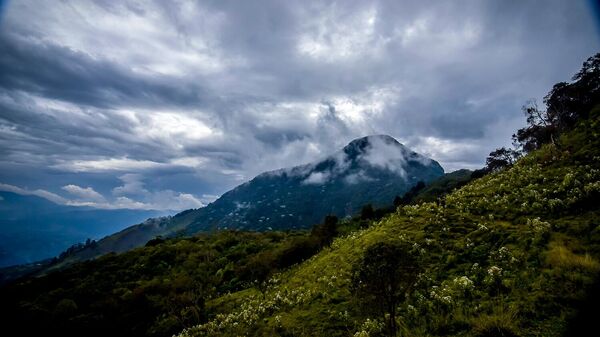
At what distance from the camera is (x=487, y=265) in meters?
24.5

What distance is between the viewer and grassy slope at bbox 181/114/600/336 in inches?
693

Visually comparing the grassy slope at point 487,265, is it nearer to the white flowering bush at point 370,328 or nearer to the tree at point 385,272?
the white flowering bush at point 370,328

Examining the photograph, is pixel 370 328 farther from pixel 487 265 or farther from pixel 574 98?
pixel 574 98

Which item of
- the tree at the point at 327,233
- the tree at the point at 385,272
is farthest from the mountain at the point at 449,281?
the tree at the point at 327,233

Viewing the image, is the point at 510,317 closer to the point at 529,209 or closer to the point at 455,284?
the point at 455,284

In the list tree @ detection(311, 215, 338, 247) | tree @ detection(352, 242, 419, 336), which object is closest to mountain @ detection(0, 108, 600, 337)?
tree @ detection(352, 242, 419, 336)

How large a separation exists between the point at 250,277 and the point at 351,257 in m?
33.9

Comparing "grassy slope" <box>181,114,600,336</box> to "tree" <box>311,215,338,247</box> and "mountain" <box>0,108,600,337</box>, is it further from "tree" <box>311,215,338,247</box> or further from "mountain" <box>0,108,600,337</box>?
"tree" <box>311,215,338,247</box>

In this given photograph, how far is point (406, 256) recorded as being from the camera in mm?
17578

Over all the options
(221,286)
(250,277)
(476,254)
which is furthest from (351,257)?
(221,286)

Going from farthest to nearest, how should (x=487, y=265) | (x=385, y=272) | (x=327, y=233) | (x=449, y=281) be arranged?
(x=327, y=233)
(x=487, y=265)
(x=449, y=281)
(x=385, y=272)

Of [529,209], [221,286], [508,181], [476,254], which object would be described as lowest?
[221,286]

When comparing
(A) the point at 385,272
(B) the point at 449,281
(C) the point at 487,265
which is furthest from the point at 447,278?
(A) the point at 385,272

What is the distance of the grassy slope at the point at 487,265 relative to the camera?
17.6 m
